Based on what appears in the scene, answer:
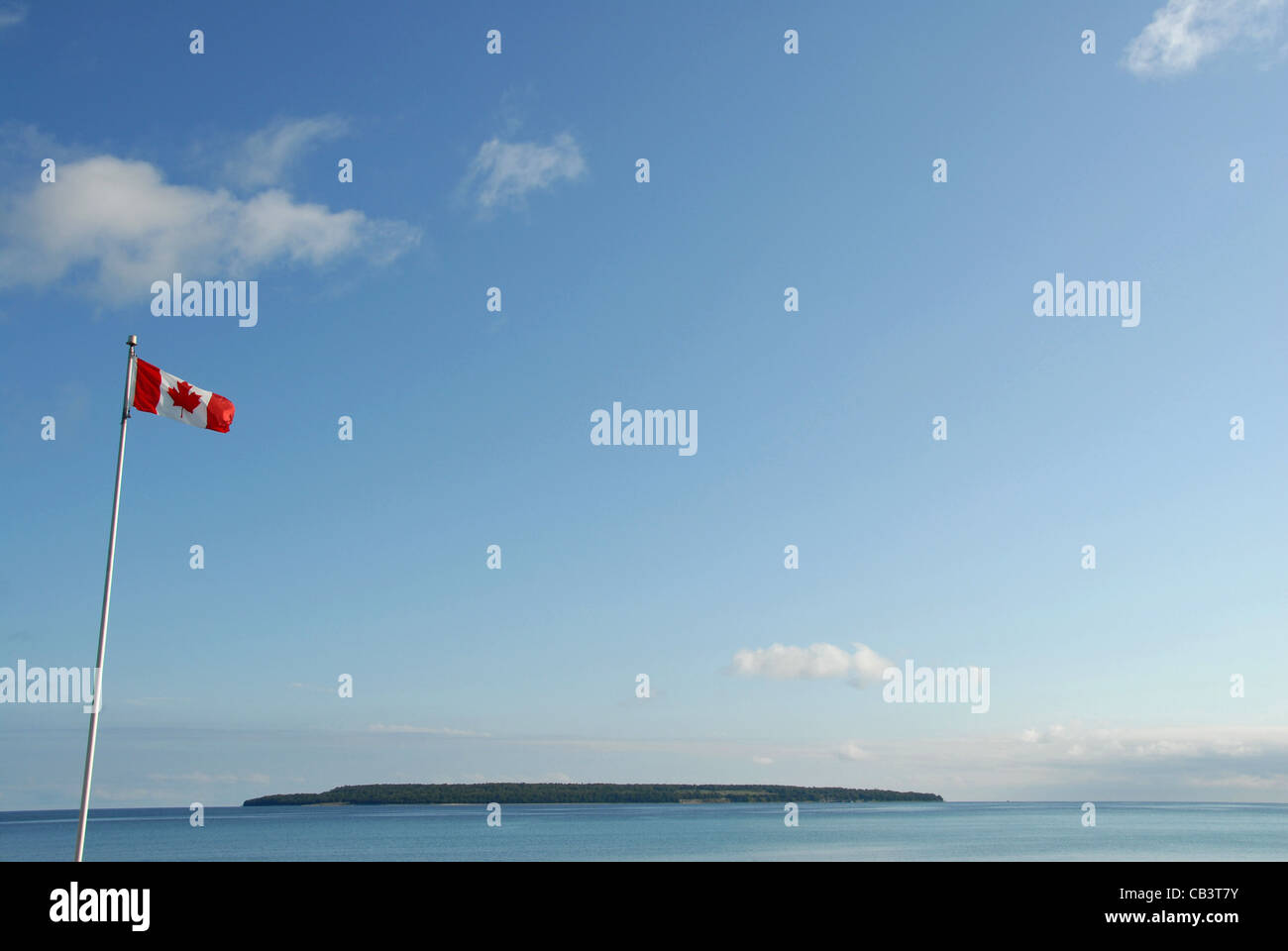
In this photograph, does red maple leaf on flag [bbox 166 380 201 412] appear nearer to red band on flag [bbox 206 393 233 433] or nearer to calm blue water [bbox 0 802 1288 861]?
red band on flag [bbox 206 393 233 433]

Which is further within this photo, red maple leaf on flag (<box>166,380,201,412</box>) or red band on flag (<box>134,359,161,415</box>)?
red maple leaf on flag (<box>166,380,201,412</box>)

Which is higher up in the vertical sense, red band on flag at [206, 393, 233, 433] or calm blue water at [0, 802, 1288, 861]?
red band on flag at [206, 393, 233, 433]

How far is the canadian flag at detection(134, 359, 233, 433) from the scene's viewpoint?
23.3m

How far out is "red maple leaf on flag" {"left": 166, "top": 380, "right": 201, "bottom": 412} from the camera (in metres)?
23.6

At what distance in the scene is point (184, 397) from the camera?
77.6 ft

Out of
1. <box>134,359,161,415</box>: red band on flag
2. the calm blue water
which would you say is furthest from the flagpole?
the calm blue water

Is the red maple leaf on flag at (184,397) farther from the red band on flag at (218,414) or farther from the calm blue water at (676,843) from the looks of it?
the calm blue water at (676,843)

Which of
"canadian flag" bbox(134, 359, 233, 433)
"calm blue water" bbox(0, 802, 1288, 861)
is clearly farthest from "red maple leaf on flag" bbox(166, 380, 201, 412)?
"calm blue water" bbox(0, 802, 1288, 861)
